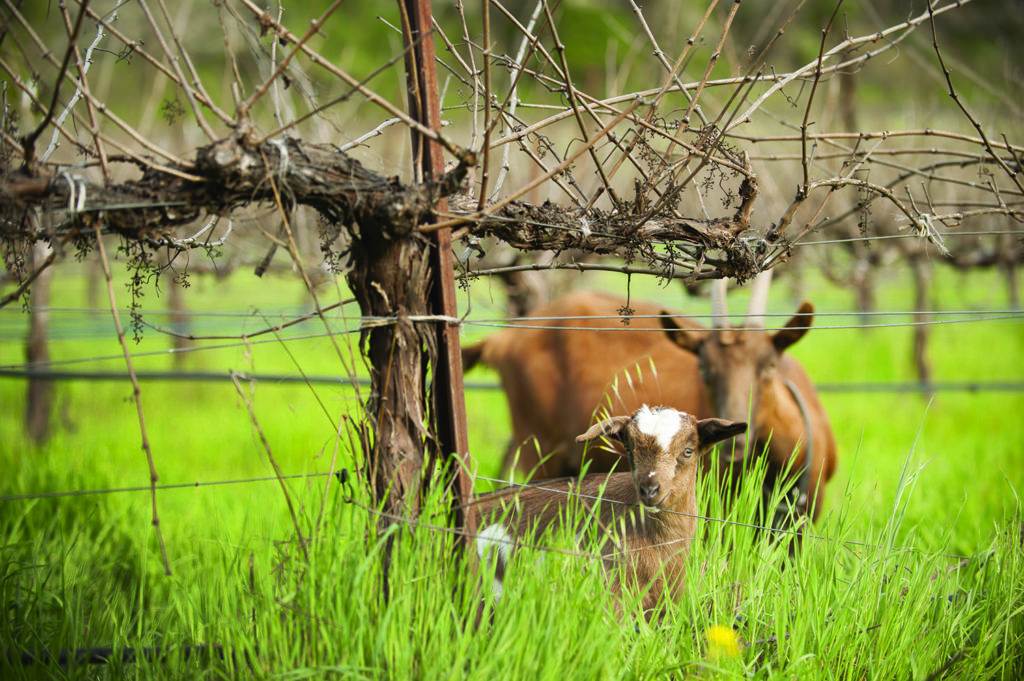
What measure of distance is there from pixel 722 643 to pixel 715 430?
27.8 inches

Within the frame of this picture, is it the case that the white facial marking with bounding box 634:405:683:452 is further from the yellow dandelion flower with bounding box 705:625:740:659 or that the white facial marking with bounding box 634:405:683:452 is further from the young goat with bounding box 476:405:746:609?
the yellow dandelion flower with bounding box 705:625:740:659

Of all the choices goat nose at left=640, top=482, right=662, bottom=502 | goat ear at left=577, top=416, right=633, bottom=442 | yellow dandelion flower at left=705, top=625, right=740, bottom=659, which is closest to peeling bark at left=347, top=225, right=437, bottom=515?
goat ear at left=577, top=416, right=633, bottom=442

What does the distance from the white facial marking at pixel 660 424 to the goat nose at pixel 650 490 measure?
0.12 metres

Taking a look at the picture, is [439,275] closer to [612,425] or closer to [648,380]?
[612,425]

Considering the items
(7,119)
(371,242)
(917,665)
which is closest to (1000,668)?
(917,665)

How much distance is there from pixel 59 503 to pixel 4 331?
191 inches

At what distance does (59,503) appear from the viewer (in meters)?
4.96

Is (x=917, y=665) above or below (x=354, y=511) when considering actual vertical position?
below

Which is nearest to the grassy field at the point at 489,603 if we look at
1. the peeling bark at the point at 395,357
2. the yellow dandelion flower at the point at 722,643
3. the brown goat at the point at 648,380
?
the yellow dandelion flower at the point at 722,643

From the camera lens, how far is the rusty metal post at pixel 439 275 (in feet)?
8.67

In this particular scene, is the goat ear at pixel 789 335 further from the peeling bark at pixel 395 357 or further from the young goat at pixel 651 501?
the peeling bark at pixel 395 357

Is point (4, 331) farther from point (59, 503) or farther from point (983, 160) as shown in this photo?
point (983, 160)

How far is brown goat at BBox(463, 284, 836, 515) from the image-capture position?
4.86 m

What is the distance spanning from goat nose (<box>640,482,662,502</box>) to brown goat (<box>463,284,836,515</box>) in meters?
1.02
